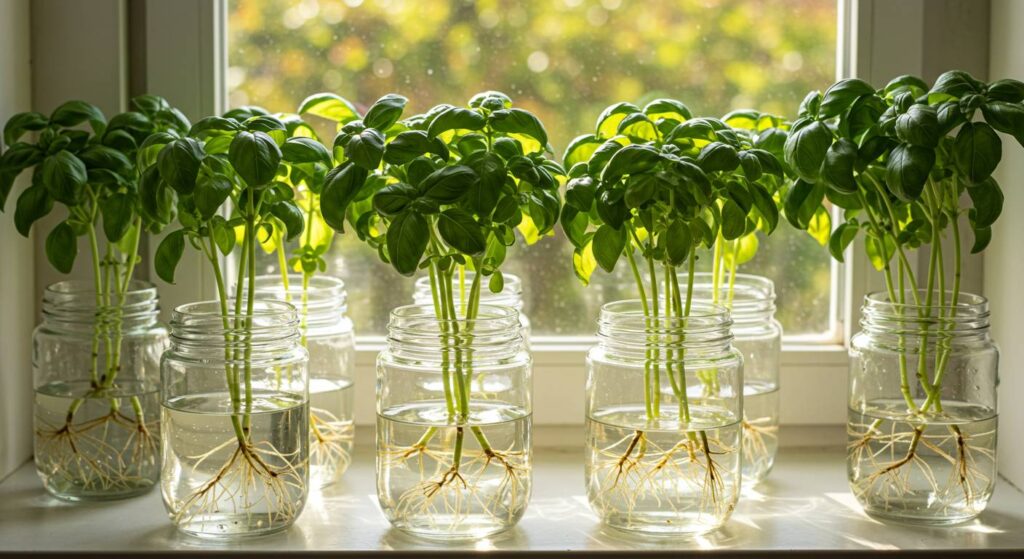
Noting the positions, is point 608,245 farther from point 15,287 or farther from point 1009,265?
point 15,287

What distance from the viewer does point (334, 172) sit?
113 cm

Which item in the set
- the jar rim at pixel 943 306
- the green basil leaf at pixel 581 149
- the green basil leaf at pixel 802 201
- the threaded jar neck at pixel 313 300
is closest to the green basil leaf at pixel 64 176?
the threaded jar neck at pixel 313 300

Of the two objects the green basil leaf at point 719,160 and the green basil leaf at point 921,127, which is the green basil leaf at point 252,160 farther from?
the green basil leaf at point 921,127

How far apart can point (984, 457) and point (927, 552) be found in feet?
0.47

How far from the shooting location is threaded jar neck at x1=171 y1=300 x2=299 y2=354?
119 centimetres

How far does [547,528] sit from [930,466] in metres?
0.41

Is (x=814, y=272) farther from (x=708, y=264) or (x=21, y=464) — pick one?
(x=21, y=464)

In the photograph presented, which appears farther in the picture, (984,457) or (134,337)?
(134,337)

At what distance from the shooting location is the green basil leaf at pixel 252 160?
1102 mm

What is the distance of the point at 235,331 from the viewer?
118cm

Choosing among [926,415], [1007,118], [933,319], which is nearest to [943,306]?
[933,319]

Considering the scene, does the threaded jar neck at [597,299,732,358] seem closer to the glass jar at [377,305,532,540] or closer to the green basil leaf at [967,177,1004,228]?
the glass jar at [377,305,532,540]

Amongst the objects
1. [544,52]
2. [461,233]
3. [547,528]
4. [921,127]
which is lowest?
[547,528]

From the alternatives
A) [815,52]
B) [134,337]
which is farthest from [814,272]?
[134,337]
